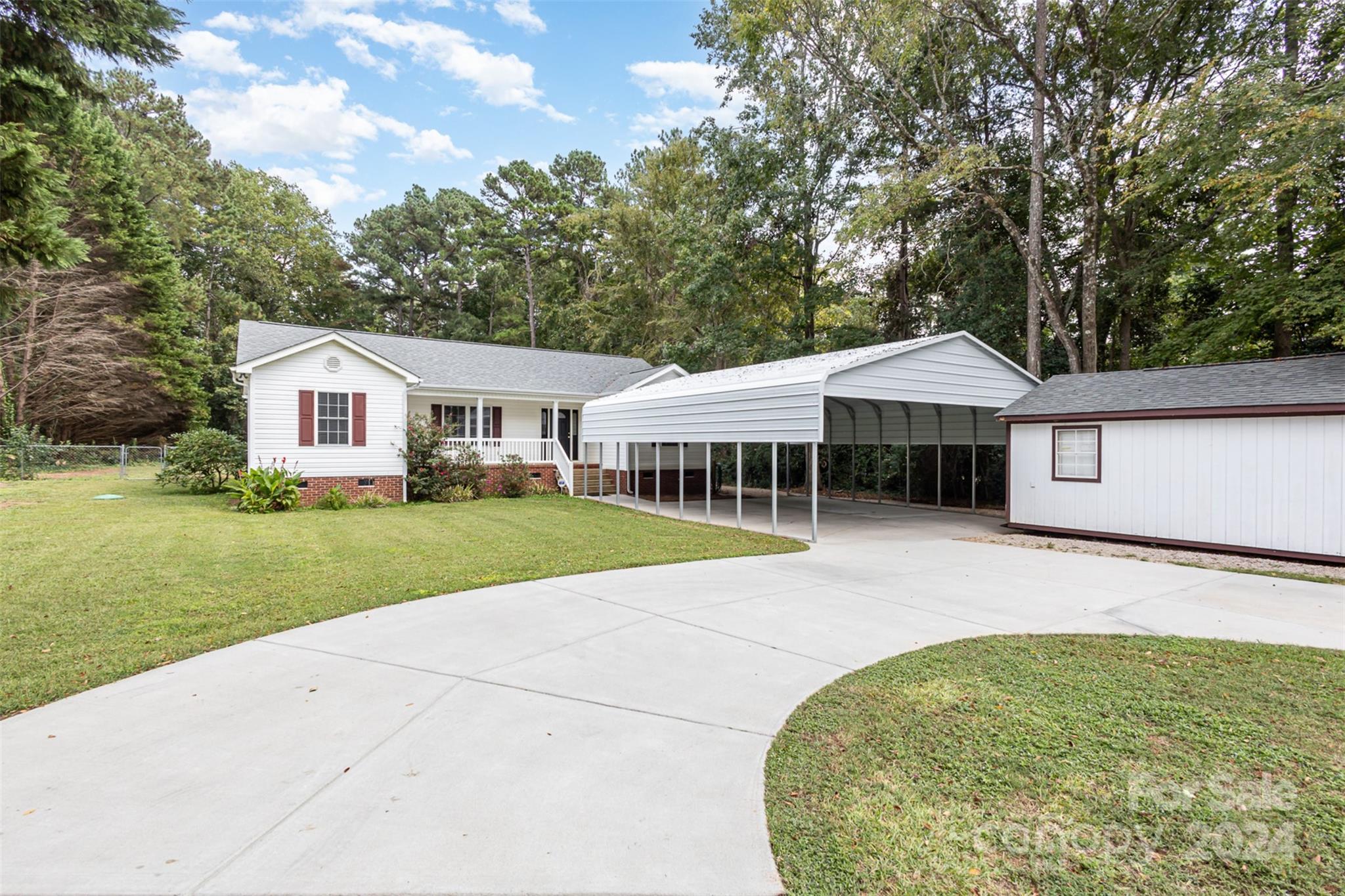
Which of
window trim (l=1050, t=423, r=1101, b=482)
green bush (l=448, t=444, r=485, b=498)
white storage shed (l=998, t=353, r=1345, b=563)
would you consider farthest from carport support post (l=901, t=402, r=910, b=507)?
green bush (l=448, t=444, r=485, b=498)

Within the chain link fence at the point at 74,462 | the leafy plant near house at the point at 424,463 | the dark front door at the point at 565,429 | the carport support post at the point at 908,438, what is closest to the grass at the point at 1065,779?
the carport support post at the point at 908,438

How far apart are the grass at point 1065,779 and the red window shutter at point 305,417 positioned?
47.2ft

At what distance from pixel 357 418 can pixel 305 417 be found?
1.08 meters

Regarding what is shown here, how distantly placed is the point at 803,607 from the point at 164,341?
32522mm

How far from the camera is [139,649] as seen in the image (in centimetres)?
439

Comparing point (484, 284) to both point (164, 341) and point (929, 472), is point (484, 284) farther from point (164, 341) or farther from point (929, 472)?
point (929, 472)

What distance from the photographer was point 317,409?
1439 cm

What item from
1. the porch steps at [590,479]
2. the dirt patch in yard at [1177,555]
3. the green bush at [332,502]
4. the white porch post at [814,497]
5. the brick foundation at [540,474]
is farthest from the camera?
the porch steps at [590,479]

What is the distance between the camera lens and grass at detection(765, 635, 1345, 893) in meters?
2.19

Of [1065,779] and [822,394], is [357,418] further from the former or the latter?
[1065,779]

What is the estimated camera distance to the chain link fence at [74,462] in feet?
62.1

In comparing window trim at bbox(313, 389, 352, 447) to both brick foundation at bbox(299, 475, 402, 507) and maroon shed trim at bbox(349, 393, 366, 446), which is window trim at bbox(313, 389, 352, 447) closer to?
maroon shed trim at bbox(349, 393, 366, 446)

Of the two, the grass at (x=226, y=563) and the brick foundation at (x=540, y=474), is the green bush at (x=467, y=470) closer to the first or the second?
the brick foundation at (x=540, y=474)

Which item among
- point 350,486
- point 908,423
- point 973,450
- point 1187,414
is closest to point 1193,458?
point 1187,414
